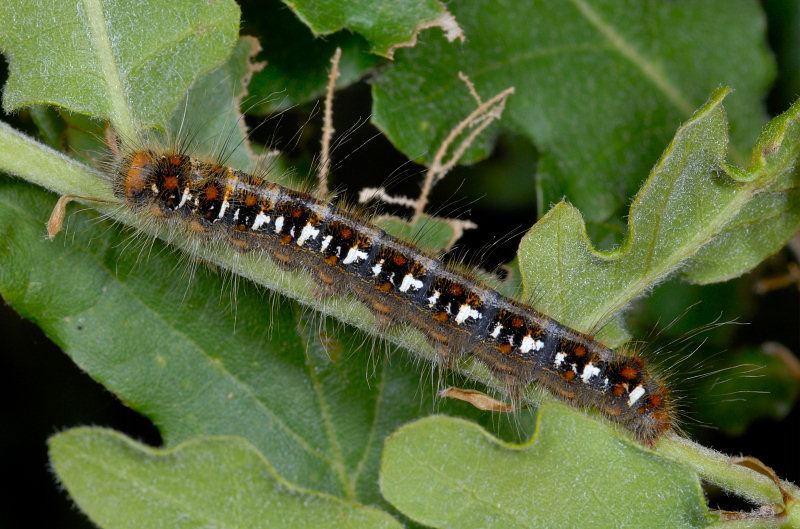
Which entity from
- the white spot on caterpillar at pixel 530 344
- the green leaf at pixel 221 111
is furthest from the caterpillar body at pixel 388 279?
the green leaf at pixel 221 111

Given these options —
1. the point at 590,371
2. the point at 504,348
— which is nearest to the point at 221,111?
the point at 504,348

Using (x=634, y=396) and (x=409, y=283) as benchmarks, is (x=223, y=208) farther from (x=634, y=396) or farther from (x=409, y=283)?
(x=634, y=396)

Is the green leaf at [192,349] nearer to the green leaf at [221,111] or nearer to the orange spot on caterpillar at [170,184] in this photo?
the orange spot on caterpillar at [170,184]

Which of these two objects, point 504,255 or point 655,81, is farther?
point 655,81

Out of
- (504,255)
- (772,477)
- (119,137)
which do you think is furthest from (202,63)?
(772,477)

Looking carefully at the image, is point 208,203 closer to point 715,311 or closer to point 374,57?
point 374,57

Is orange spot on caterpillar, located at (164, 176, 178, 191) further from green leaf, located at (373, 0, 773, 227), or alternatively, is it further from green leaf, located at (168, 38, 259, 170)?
green leaf, located at (373, 0, 773, 227)

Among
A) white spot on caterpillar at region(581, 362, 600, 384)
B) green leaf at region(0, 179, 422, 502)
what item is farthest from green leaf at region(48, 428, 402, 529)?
white spot on caterpillar at region(581, 362, 600, 384)
